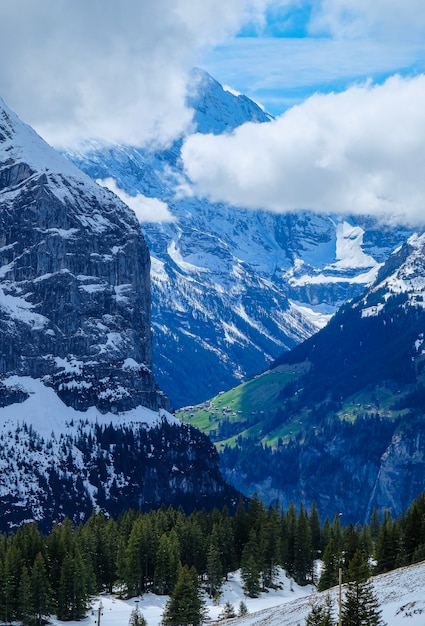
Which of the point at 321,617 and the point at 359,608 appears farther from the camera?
the point at 321,617

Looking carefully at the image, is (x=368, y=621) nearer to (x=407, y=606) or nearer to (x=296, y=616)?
(x=407, y=606)

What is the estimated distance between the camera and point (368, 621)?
492ft

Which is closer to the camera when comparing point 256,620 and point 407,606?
point 407,606

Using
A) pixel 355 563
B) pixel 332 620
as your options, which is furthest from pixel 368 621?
pixel 355 563

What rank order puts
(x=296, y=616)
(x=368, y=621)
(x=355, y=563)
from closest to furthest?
(x=368, y=621), (x=355, y=563), (x=296, y=616)

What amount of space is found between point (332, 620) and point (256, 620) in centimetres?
4048

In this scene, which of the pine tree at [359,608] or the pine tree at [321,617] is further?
the pine tree at [359,608]

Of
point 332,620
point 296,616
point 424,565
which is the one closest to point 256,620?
point 296,616

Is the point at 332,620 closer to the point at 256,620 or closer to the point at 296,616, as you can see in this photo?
the point at 296,616

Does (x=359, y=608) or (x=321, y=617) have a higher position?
(x=359, y=608)

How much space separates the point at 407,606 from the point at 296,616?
28.8 meters

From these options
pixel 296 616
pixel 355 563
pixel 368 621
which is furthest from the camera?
pixel 296 616

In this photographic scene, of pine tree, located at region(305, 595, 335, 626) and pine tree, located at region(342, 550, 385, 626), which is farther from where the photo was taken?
pine tree, located at region(342, 550, 385, 626)

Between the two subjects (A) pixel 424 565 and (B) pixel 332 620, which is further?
(A) pixel 424 565
